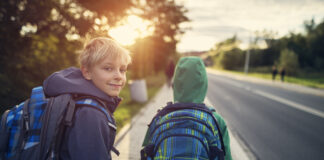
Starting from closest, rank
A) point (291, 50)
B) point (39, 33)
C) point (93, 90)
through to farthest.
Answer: point (93, 90)
point (39, 33)
point (291, 50)

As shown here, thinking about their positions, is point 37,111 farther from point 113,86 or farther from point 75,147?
point 113,86

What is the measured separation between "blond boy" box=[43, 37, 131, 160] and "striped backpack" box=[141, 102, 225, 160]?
0.40 meters

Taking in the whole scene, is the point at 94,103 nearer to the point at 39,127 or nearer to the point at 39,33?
the point at 39,127

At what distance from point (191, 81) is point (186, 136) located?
1.52 ft

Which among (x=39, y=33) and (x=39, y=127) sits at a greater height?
(x=39, y=33)

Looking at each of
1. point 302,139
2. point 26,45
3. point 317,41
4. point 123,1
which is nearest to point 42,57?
point 26,45

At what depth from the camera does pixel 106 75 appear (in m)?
1.24

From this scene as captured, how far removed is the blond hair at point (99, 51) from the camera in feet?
3.96

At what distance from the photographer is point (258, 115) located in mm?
7422

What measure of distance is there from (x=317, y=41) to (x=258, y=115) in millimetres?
60492

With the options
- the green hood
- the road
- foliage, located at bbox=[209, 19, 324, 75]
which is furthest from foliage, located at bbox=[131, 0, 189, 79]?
foliage, located at bbox=[209, 19, 324, 75]

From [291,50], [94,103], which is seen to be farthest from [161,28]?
[291,50]

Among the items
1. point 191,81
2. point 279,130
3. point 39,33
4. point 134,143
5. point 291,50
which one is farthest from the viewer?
point 291,50

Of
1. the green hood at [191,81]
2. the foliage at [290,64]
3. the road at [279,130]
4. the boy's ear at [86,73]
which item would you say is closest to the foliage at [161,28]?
the road at [279,130]
